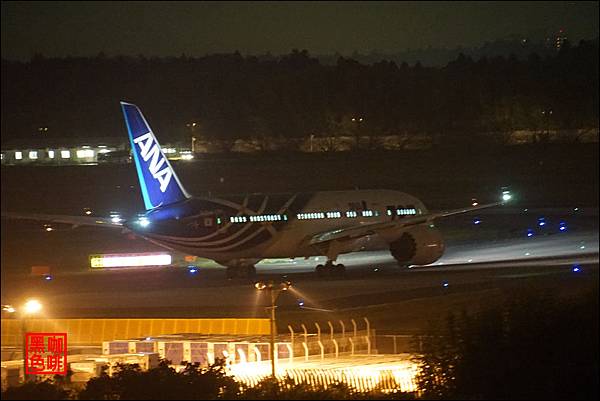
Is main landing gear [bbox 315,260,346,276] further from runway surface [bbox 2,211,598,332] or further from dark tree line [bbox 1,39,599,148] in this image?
dark tree line [bbox 1,39,599,148]

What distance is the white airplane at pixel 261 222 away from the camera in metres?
56.5

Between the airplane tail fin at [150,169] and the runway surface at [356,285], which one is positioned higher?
the airplane tail fin at [150,169]

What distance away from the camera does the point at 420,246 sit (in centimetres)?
5981

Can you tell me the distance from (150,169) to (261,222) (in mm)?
5950

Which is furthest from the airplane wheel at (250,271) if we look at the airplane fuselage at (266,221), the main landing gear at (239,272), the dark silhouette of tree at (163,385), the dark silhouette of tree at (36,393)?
the dark silhouette of tree at (36,393)

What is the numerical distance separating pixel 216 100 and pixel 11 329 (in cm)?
15322

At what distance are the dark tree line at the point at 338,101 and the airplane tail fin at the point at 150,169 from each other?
295 ft

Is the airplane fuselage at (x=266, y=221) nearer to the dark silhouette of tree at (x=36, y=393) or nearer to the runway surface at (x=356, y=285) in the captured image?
the runway surface at (x=356, y=285)

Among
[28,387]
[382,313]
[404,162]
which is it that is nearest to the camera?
[28,387]

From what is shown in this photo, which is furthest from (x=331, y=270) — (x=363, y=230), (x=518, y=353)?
(x=518, y=353)

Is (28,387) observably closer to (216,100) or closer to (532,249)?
(532,249)

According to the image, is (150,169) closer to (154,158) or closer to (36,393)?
(154,158)

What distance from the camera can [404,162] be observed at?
5094 inches

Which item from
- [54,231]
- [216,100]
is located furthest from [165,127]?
[54,231]
